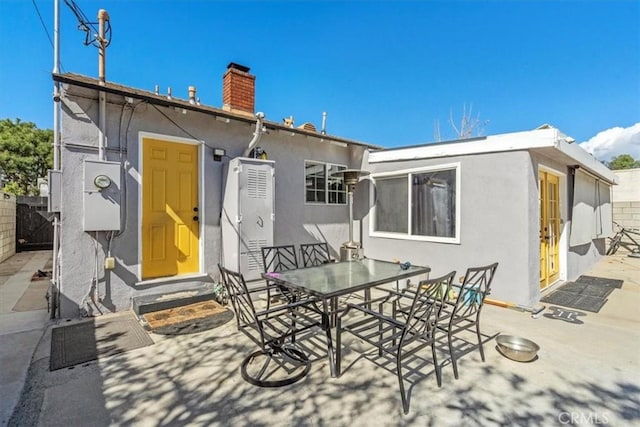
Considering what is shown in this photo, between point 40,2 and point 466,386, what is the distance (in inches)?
312

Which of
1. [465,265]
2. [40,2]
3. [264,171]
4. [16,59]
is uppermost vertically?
[40,2]

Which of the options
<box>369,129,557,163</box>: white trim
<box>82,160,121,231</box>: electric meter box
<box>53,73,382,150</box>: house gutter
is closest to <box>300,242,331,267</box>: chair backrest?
<box>53,73,382,150</box>: house gutter

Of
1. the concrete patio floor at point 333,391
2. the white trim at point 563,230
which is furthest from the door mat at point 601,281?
the concrete patio floor at point 333,391

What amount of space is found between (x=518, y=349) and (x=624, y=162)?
45.3m

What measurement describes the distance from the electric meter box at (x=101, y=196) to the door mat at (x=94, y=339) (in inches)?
51.4

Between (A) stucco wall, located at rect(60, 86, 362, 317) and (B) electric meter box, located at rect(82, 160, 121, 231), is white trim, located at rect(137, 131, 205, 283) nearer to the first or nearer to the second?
(A) stucco wall, located at rect(60, 86, 362, 317)

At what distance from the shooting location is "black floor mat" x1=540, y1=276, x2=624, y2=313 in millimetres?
4895

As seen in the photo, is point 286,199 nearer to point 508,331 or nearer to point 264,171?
point 264,171

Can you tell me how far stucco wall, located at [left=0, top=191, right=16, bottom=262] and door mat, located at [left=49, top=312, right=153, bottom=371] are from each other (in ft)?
24.6

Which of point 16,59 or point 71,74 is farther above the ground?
→ point 16,59

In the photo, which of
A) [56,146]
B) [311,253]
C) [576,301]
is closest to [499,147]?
[576,301]

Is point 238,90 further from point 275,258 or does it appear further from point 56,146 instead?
point 275,258

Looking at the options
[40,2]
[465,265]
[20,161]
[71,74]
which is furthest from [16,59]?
[20,161]

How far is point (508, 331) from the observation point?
151 inches
